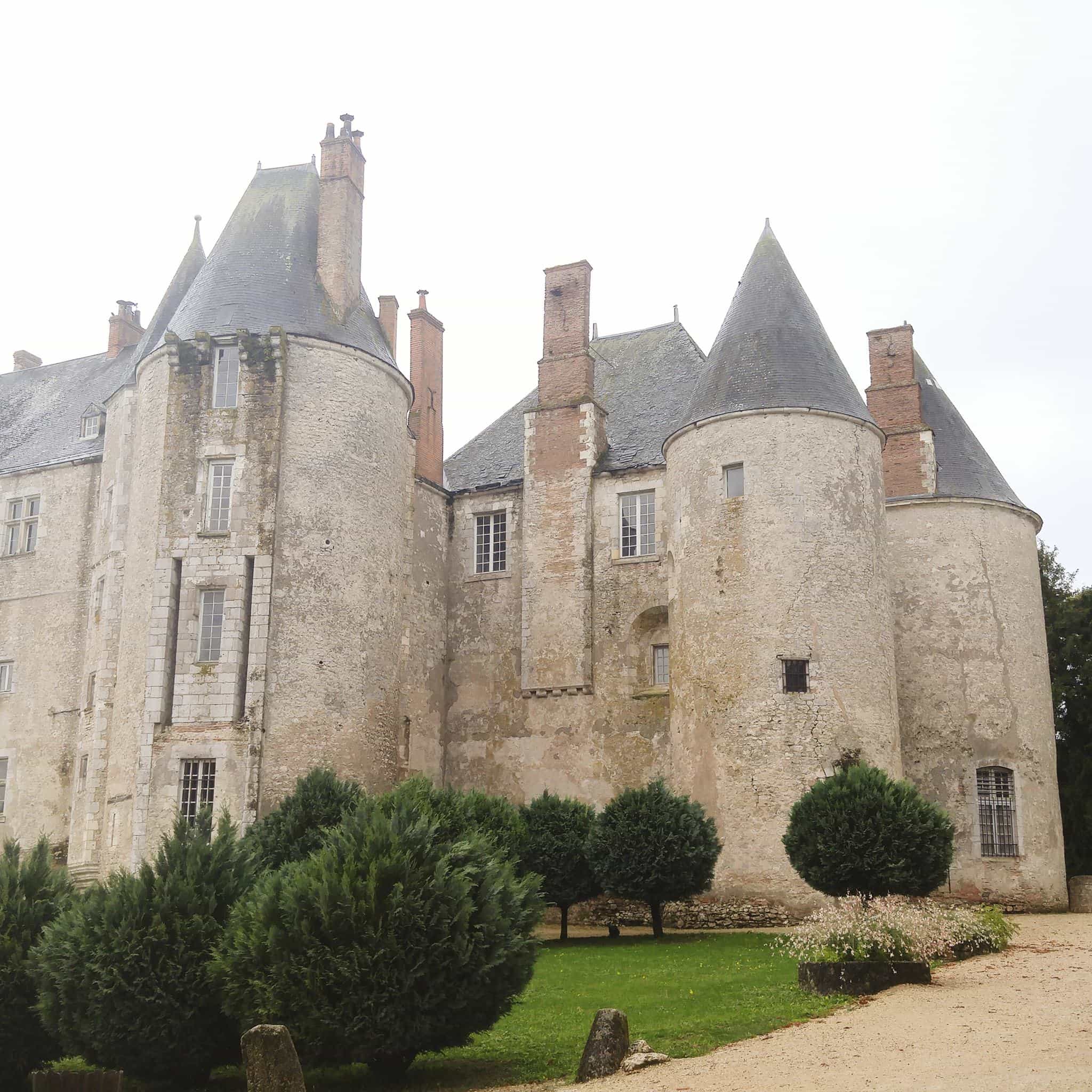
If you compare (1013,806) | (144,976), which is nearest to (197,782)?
(144,976)

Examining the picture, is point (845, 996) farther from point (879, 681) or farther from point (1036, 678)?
point (1036, 678)

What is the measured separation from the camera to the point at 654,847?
63.0 feet

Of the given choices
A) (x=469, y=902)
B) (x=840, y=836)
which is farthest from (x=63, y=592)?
(x=469, y=902)

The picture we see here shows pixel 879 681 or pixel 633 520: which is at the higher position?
pixel 633 520

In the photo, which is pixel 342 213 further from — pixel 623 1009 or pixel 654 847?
pixel 623 1009

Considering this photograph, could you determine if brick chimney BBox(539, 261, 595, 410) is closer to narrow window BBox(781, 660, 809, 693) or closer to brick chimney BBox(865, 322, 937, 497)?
brick chimney BBox(865, 322, 937, 497)

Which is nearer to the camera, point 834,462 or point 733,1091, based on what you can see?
point 733,1091

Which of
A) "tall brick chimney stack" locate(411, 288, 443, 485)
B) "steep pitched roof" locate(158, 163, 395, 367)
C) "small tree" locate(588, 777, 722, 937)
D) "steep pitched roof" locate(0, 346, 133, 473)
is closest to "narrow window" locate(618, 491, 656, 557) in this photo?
"tall brick chimney stack" locate(411, 288, 443, 485)

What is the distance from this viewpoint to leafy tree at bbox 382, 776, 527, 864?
16.8 metres

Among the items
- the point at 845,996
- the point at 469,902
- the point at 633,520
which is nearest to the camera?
the point at 469,902

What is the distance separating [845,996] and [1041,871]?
13.8 m

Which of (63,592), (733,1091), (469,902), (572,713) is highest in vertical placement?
(63,592)

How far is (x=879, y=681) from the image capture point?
2294 centimetres

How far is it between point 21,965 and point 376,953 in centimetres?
367
